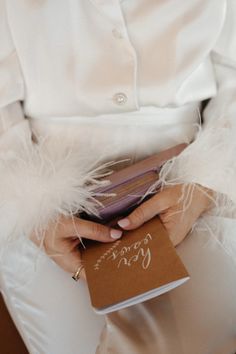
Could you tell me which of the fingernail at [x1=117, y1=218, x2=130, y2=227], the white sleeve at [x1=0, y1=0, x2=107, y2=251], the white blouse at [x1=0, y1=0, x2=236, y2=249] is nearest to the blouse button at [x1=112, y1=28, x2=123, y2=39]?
the white blouse at [x1=0, y1=0, x2=236, y2=249]

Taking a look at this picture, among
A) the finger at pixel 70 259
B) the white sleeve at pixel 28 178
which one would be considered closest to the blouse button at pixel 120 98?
the white sleeve at pixel 28 178

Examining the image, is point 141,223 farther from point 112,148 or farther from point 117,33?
point 117,33

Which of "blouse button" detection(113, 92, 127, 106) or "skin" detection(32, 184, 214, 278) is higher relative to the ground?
"blouse button" detection(113, 92, 127, 106)

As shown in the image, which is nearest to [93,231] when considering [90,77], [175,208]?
[175,208]

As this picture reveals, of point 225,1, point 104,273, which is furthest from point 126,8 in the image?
point 104,273

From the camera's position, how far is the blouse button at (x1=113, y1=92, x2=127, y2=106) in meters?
0.66

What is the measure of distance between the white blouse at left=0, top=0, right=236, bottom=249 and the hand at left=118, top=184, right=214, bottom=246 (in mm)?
20

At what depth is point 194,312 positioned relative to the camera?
0.63m

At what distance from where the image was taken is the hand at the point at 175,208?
0.65m

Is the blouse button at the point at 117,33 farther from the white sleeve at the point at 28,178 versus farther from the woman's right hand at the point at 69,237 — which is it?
the woman's right hand at the point at 69,237

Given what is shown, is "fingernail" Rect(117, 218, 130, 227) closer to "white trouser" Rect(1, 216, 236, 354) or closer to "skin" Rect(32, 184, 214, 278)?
"skin" Rect(32, 184, 214, 278)

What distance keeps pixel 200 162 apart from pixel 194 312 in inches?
9.0

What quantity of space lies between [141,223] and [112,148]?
152 millimetres

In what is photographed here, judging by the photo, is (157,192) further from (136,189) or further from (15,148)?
(15,148)
